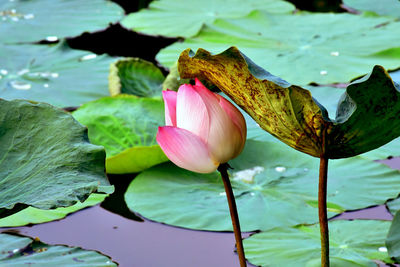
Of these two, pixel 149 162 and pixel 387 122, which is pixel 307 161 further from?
pixel 387 122

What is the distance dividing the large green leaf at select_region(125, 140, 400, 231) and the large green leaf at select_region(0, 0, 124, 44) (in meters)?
1.20

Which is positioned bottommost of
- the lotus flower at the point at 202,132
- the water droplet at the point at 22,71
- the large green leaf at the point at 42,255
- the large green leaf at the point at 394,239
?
the large green leaf at the point at 42,255

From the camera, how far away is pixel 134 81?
1894mm

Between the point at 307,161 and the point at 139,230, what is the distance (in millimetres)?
474

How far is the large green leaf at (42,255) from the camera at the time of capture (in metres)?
1.05

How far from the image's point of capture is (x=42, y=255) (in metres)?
1.09

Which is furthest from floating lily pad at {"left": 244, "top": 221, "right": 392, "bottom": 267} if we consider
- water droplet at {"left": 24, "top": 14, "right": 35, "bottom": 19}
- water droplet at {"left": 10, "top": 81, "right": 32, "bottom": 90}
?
water droplet at {"left": 24, "top": 14, "right": 35, "bottom": 19}

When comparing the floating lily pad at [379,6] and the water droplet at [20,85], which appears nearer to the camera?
the water droplet at [20,85]

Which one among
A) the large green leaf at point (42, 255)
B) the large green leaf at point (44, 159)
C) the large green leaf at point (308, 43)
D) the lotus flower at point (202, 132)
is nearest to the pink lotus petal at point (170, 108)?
the lotus flower at point (202, 132)

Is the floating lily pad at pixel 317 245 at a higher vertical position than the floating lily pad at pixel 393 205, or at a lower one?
lower

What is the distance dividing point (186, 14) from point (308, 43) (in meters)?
0.69

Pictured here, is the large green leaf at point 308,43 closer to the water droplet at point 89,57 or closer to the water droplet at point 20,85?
the water droplet at point 89,57

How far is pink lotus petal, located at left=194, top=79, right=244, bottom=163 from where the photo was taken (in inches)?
31.6

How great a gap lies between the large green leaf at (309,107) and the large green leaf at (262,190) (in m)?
0.42
